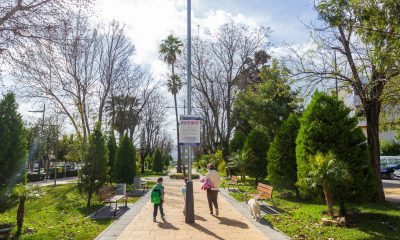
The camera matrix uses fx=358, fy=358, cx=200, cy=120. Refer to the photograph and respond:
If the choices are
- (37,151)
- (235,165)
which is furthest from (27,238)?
(37,151)

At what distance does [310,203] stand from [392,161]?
23.8m

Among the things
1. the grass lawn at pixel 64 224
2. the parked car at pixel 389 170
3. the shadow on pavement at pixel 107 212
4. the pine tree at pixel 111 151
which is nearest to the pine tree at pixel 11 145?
the grass lawn at pixel 64 224

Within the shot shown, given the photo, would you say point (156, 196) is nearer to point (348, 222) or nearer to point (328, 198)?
→ point (328, 198)

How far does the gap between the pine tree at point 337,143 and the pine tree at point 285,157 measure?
509cm

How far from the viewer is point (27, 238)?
9125 mm

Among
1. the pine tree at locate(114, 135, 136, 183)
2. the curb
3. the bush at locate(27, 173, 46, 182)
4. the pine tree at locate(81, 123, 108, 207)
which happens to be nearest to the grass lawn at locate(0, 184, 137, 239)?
the curb

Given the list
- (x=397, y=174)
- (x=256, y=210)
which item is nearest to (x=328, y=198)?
(x=256, y=210)

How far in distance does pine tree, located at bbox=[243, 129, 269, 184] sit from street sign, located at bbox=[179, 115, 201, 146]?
44.1 ft

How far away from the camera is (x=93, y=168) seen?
640 inches

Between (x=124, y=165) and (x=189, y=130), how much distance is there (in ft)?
49.2

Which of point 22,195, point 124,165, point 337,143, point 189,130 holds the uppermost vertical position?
point 189,130

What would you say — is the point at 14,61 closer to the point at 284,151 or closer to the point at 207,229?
the point at 207,229

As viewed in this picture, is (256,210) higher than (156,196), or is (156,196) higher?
(156,196)

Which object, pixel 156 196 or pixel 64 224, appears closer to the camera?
pixel 64 224
